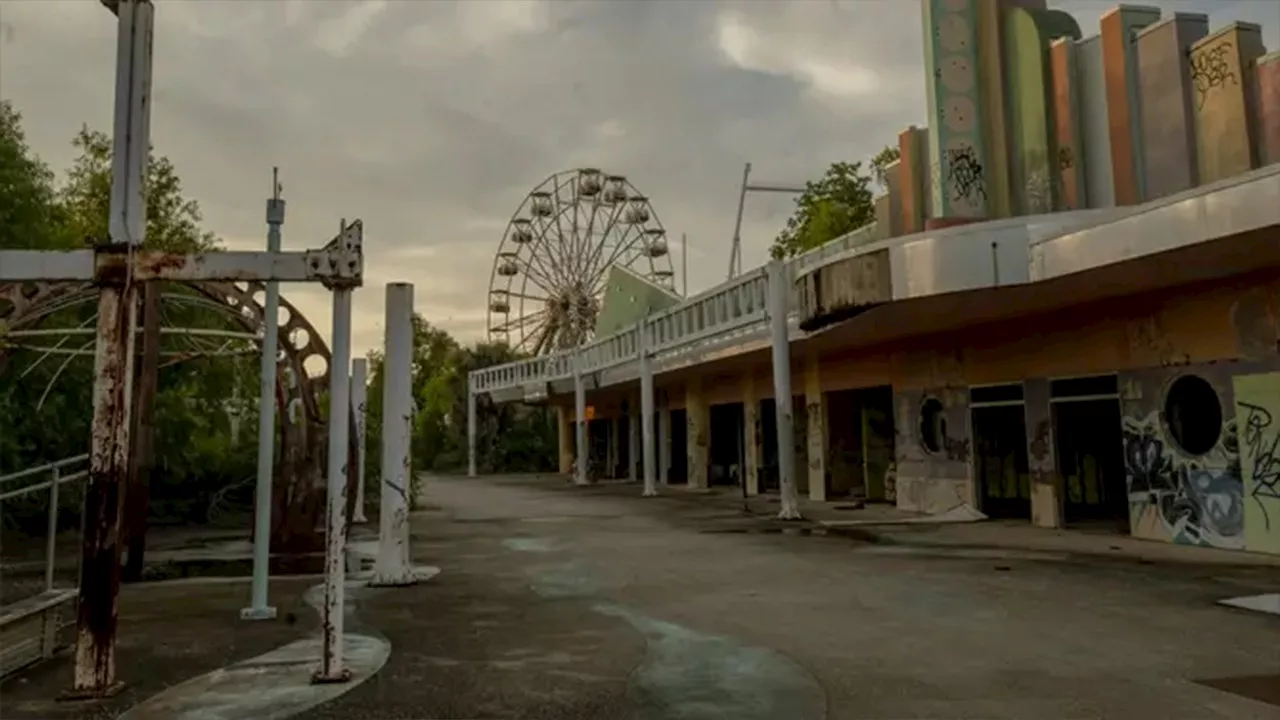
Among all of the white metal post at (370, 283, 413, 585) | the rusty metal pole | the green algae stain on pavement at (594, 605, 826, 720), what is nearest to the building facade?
the green algae stain on pavement at (594, 605, 826, 720)

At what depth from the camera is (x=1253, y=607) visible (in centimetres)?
819

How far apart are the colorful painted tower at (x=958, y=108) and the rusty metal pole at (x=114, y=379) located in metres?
12.9

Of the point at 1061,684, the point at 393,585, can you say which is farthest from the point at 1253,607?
the point at 393,585

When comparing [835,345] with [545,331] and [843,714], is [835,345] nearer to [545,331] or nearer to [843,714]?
[843,714]

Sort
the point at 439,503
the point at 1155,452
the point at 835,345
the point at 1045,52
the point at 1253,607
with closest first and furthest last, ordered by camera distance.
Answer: the point at 1253,607, the point at 1155,452, the point at 1045,52, the point at 835,345, the point at 439,503

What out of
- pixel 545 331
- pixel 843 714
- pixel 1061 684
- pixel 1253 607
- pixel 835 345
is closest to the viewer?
pixel 843 714

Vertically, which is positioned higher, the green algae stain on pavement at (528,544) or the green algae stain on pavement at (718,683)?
the green algae stain on pavement at (528,544)

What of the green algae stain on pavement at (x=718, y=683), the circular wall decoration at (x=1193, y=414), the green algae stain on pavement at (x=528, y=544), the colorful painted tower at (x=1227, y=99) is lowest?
the green algae stain on pavement at (x=718, y=683)

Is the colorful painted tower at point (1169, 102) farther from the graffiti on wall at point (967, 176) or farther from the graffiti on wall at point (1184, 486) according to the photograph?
the graffiti on wall at point (1184, 486)

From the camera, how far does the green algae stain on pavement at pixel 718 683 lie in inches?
210

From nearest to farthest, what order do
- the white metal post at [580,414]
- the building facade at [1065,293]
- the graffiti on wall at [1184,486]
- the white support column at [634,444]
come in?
the building facade at [1065,293] → the graffiti on wall at [1184,486] → the white metal post at [580,414] → the white support column at [634,444]

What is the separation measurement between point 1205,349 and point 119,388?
12.7 m

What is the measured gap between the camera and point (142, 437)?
34.9 feet

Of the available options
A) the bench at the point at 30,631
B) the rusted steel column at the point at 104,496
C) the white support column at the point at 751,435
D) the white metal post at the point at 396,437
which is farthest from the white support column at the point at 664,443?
the rusted steel column at the point at 104,496
